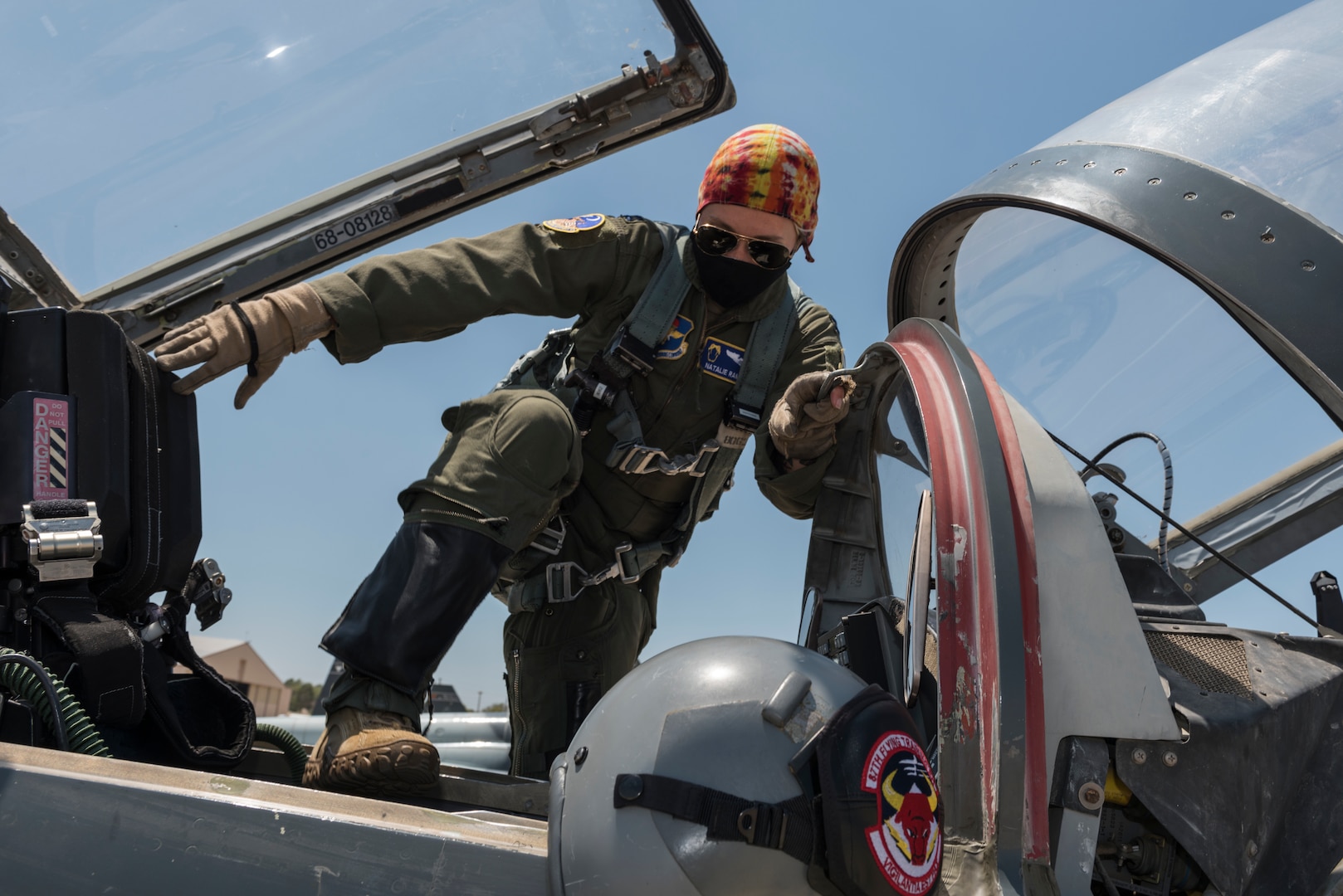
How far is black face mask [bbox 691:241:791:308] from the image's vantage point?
2240mm

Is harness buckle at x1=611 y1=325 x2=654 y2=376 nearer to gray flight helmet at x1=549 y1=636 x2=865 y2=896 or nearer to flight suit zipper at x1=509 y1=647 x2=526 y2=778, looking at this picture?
flight suit zipper at x1=509 y1=647 x2=526 y2=778

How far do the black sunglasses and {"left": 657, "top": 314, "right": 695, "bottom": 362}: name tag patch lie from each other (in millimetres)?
169

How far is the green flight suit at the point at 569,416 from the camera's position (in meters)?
1.83

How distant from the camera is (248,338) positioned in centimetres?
177

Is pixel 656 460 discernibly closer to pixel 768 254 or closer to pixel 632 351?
pixel 632 351

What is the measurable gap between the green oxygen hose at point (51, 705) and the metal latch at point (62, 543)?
0.15m

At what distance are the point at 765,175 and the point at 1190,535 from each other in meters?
1.14

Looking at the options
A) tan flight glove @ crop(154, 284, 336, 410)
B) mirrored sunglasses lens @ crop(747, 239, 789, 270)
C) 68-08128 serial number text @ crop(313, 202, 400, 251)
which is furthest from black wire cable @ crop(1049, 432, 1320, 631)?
68-08128 serial number text @ crop(313, 202, 400, 251)

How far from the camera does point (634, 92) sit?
2.90 m

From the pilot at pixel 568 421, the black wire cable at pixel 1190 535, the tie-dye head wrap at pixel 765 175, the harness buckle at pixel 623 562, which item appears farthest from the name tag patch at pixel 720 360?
the black wire cable at pixel 1190 535

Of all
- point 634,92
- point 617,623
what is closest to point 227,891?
point 617,623

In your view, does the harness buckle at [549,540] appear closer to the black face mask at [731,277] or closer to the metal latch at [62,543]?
the black face mask at [731,277]

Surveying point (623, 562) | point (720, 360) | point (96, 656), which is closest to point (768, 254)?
point (720, 360)

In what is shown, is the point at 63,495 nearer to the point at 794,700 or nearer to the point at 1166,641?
the point at 794,700
